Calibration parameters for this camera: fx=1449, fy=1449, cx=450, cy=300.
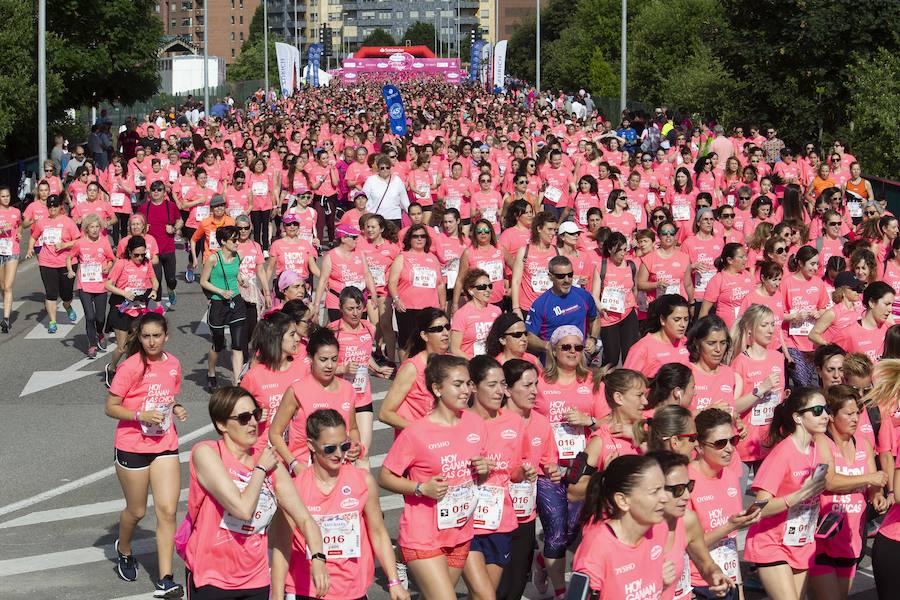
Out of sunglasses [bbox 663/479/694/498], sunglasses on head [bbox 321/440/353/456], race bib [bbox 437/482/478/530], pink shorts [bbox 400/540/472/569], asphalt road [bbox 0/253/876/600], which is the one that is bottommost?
asphalt road [bbox 0/253/876/600]

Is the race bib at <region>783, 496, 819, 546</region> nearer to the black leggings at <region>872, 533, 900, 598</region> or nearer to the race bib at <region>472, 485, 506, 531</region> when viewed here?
the black leggings at <region>872, 533, 900, 598</region>

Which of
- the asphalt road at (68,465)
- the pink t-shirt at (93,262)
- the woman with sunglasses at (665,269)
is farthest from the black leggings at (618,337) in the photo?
the pink t-shirt at (93,262)

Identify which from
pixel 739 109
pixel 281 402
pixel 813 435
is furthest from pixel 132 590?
pixel 739 109

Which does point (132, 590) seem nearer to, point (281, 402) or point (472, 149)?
point (281, 402)

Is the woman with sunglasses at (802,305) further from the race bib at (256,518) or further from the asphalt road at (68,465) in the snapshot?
the race bib at (256,518)

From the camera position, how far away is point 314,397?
335 inches

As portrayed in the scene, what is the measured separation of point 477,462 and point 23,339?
1225 centimetres

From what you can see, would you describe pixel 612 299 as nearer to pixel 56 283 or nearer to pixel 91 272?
pixel 91 272

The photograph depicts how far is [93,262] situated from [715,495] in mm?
11025

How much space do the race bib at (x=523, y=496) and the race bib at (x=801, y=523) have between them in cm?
132

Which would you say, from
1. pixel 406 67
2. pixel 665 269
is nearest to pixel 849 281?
pixel 665 269

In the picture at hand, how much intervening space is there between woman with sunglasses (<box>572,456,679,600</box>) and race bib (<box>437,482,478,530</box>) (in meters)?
1.37

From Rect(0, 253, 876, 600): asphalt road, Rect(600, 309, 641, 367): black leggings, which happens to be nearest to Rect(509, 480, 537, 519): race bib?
Rect(0, 253, 876, 600): asphalt road

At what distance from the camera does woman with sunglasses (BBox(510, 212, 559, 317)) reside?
13125 millimetres
